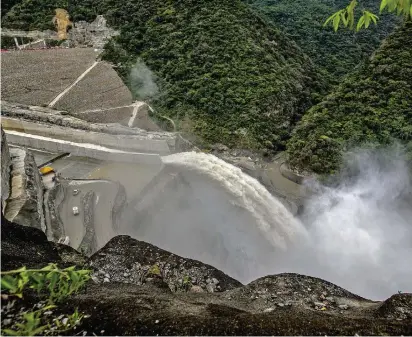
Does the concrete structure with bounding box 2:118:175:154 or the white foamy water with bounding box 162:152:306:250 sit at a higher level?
the concrete structure with bounding box 2:118:175:154

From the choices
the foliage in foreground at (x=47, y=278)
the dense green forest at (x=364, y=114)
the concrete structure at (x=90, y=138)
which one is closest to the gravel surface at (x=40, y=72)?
the concrete structure at (x=90, y=138)

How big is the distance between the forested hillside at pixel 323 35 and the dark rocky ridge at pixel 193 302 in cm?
2722

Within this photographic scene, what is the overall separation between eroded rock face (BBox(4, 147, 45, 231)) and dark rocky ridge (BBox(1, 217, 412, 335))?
2921 mm

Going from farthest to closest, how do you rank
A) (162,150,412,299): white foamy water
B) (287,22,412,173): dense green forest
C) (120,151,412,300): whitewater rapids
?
(287,22,412,173): dense green forest, (162,150,412,299): white foamy water, (120,151,412,300): whitewater rapids

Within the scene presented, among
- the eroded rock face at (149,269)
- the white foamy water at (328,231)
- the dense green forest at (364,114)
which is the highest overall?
the eroded rock face at (149,269)

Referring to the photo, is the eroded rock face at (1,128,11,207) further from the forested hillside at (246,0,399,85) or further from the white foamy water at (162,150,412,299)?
the forested hillside at (246,0,399,85)

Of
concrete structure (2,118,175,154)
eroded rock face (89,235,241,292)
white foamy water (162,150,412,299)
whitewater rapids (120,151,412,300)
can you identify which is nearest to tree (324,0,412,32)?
eroded rock face (89,235,241,292)

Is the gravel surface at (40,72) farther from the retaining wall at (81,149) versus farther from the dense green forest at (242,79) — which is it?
the retaining wall at (81,149)

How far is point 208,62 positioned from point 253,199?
11122mm

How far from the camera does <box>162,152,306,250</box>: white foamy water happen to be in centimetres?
1358

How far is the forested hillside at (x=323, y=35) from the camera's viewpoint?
3212cm

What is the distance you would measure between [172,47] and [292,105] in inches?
301

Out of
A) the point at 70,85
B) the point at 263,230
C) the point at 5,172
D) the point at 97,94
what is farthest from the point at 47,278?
the point at 70,85

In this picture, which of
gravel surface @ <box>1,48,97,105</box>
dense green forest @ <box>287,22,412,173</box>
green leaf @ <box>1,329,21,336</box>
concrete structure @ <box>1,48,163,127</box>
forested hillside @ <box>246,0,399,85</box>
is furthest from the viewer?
forested hillside @ <box>246,0,399,85</box>
